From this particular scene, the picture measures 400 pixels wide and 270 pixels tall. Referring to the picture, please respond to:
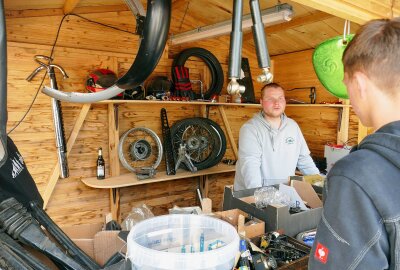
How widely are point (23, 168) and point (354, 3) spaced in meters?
1.65

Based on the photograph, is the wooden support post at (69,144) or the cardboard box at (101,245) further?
the wooden support post at (69,144)

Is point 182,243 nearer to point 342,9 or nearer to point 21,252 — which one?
point 21,252

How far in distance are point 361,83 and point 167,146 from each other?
292cm

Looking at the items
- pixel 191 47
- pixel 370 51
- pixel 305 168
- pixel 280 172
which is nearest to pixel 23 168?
pixel 370 51

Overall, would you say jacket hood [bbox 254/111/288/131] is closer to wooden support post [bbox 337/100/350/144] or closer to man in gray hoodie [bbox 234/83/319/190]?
man in gray hoodie [bbox 234/83/319/190]

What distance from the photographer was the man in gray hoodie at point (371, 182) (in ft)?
2.32

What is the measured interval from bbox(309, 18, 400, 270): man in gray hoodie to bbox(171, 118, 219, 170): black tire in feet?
9.50

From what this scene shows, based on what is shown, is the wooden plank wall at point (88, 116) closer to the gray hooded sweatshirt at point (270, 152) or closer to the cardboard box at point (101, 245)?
the gray hooded sweatshirt at point (270, 152)

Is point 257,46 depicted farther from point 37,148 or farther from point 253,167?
point 37,148

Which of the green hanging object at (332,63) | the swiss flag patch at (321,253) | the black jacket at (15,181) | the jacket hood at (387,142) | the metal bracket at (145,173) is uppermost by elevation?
the green hanging object at (332,63)

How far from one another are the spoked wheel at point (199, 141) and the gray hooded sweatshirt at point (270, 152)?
1270mm

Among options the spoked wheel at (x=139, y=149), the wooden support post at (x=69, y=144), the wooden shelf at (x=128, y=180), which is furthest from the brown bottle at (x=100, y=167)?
the wooden support post at (x=69, y=144)

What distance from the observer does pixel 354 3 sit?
1502mm

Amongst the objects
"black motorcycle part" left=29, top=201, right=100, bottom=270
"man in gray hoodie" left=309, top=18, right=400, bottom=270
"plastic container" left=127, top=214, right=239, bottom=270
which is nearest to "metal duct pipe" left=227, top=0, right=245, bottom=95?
"man in gray hoodie" left=309, top=18, right=400, bottom=270
